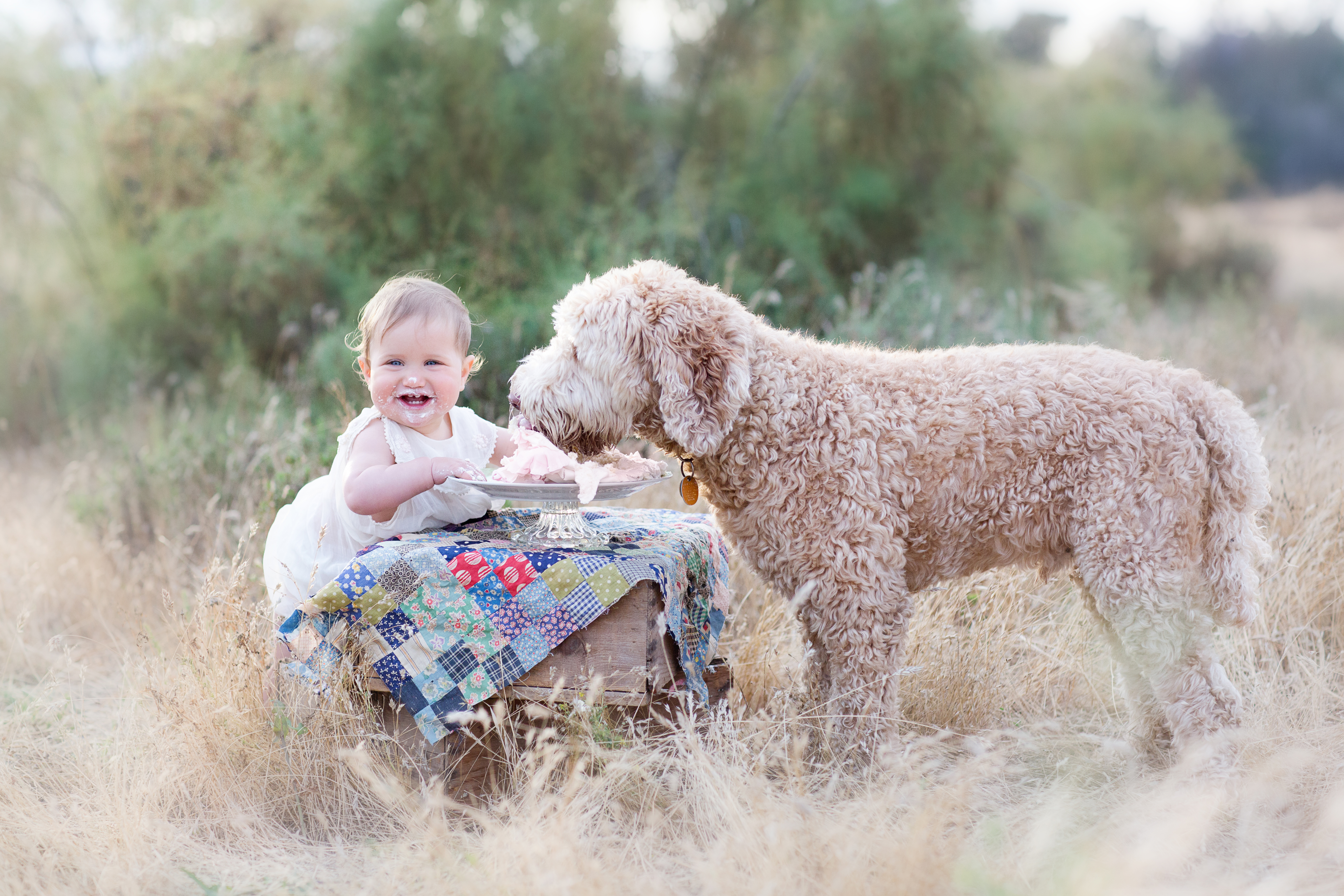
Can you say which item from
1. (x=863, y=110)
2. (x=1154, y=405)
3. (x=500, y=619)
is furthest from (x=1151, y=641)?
(x=863, y=110)

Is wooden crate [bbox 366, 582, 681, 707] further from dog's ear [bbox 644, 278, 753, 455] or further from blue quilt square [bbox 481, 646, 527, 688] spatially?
dog's ear [bbox 644, 278, 753, 455]

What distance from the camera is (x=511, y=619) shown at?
298cm

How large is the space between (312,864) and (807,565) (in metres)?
1.70

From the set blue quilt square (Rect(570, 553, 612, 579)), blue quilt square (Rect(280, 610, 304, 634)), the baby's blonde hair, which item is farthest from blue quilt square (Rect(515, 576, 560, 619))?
the baby's blonde hair

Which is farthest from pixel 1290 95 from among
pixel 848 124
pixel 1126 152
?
pixel 848 124

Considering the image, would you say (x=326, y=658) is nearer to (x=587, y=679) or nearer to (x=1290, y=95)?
(x=587, y=679)

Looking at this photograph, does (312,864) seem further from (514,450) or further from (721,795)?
(514,450)

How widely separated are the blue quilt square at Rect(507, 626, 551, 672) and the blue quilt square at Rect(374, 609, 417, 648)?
0.30m

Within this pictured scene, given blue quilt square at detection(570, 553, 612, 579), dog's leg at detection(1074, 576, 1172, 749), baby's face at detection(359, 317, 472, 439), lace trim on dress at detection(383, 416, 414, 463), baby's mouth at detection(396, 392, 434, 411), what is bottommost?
dog's leg at detection(1074, 576, 1172, 749)

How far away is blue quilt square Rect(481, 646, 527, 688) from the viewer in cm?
298

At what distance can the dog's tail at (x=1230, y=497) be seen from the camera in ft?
9.96

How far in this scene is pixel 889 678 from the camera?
10.2 feet

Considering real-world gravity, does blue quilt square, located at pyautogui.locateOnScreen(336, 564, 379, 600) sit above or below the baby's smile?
below

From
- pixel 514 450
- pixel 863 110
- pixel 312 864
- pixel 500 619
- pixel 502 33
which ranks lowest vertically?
pixel 312 864
